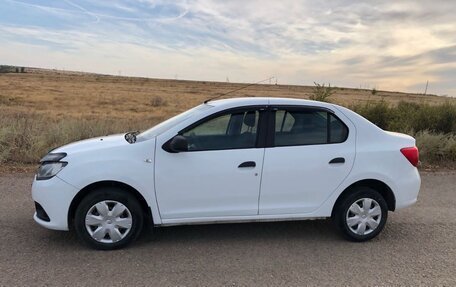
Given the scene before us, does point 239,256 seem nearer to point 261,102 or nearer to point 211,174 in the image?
point 211,174

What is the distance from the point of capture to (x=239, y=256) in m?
4.49

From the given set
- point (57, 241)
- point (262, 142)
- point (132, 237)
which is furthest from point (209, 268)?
point (57, 241)

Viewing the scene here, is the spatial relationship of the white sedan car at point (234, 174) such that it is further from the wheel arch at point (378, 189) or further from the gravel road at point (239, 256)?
the gravel road at point (239, 256)

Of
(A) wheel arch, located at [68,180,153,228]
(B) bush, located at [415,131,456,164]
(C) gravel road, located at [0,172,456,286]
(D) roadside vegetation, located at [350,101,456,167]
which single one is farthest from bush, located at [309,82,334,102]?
(A) wheel arch, located at [68,180,153,228]

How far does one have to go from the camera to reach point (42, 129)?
1050 cm

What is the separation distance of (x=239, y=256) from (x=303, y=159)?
48.7 inches

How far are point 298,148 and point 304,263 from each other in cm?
122

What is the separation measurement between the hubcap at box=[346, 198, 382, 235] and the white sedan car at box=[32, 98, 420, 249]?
11 mm

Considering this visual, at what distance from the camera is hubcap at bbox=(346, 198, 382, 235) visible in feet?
16.2

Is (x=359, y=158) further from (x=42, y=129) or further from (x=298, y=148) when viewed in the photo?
(x=42, y=129)

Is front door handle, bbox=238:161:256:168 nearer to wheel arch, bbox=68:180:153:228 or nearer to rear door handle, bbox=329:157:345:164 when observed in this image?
rear door handle, bbox=329:157:345:164

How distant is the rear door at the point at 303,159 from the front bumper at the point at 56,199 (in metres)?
1.99

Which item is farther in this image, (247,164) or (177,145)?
(247,164)

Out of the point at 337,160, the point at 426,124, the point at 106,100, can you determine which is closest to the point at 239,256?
the point at 337,160
